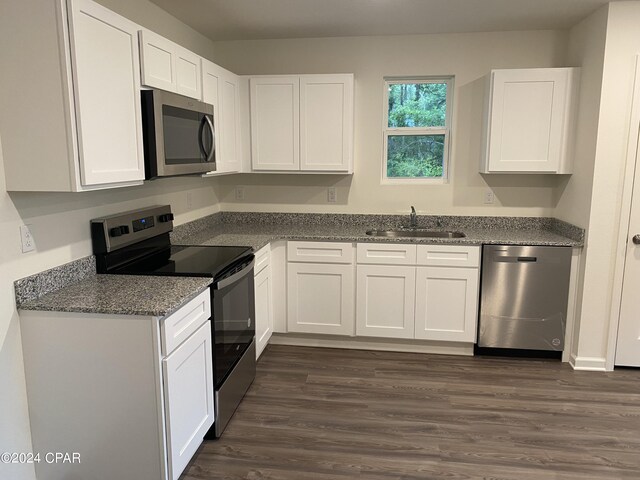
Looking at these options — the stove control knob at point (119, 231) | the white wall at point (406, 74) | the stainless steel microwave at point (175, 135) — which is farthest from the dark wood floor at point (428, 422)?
the stainless steel microwave at point (175, 135)

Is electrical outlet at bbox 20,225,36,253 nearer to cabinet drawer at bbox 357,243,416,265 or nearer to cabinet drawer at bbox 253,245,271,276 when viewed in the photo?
cabinet drawer at bbox 253,245,271,276

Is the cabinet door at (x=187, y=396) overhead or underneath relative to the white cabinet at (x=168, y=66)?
underneath

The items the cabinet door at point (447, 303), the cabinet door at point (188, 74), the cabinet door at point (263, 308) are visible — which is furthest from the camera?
the cabinet door at point (447, 303)

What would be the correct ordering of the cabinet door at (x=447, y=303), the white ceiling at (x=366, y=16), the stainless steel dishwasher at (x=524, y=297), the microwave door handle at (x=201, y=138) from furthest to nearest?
the cabinet door at (x=447, y=303)
the stainless steel dishwasher at (x=524, y=297)
the white ceiling at (x=366, y=16)
the microwave door handle at (x=201, y=138)

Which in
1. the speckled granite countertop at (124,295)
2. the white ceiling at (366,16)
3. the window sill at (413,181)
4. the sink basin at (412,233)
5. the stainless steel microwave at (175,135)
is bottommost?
the speckled granite countertop at (124,295)

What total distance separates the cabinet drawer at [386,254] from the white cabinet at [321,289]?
4.1 inches

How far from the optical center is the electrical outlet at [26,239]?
77.0 inches

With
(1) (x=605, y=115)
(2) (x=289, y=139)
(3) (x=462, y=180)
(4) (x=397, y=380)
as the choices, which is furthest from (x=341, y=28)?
(4) (x=397, y=380)

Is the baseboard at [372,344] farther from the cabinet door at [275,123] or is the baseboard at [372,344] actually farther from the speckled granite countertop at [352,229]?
the cabinet door at [275,123]

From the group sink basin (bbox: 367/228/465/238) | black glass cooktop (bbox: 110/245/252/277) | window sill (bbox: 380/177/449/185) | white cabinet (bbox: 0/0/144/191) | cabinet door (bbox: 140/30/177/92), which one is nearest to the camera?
white cabinet (bbox: 0/0/144/191)

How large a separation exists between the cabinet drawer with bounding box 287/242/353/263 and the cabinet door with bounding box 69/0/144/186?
155cm

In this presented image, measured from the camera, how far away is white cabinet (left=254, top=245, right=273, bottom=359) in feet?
10.6

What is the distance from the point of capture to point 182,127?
8.55 ft

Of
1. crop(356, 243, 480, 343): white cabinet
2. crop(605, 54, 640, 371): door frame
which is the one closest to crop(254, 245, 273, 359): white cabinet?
crop(356, 243, 480, 343): white cabinet
